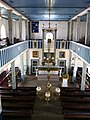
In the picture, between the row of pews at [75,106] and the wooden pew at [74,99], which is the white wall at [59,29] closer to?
the row of pews at [75,106]

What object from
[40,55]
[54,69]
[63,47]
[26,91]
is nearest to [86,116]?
[26,91]

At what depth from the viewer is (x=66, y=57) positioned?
23.8 m

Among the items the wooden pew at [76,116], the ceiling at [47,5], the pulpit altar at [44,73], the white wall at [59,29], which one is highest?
the ceiling at [47,5]

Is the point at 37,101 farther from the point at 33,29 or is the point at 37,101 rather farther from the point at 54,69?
the point at 33,29

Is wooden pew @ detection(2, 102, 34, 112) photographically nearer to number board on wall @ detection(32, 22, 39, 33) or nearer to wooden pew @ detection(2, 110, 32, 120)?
wooden pew @ detection(2, 110, 32, 120)

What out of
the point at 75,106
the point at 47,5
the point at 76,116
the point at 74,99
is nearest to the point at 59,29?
the point at 47,5

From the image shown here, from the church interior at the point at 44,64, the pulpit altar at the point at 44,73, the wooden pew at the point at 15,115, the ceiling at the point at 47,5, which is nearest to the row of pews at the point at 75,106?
the church interior at the point at 44,64

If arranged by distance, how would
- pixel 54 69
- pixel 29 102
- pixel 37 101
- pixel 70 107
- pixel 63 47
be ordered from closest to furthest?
pixel 70 107, pixel 29 102, pixel 37 101, pixel 54 69, pixel 63 47

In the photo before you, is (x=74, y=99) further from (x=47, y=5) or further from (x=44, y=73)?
(x=44, y=73)

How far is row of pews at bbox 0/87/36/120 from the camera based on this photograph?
33.9ft

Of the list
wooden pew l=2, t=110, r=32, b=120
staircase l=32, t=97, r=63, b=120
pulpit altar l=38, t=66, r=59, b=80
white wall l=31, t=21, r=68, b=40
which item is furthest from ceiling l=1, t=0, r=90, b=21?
white wall l=31, t=21, r=68, b=40

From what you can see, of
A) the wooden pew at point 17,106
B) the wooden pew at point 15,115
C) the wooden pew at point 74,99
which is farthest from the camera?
the wooden pew at point 74,99

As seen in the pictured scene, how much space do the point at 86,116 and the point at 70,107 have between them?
147 centimetres

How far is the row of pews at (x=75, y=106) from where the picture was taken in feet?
34.0
